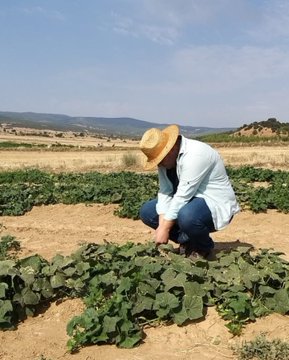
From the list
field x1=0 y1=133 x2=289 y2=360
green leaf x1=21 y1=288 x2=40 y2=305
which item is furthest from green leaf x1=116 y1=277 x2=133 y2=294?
green leaf x1=21 y1=288 x2=40 y2=305

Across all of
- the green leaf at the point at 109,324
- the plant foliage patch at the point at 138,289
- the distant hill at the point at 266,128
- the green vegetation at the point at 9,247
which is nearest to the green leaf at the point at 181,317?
the plant foliage patch at the point at 138,289

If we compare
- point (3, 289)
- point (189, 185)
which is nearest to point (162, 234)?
point (189, 185)

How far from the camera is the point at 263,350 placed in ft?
10.5

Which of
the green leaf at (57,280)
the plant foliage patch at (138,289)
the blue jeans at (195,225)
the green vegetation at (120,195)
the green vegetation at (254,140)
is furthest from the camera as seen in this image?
the green vegetation at (254,140)

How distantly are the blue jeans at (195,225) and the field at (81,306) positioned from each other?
993mm

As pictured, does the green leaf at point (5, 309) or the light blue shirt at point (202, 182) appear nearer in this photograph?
the green leaf at point (5, 309)

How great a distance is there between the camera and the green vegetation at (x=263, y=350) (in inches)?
124

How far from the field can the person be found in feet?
3.45

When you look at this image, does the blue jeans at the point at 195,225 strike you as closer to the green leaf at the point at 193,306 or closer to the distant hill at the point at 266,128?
the green leaf at the point at 193,306

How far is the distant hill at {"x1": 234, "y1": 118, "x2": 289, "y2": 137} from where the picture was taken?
159 feet

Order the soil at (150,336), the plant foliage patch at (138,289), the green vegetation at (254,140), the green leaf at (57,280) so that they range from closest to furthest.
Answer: the soil at (150,336)
the plant foliage patch at (138,289)
the green leaf at (57,280)
the green vegetation at (254,140)

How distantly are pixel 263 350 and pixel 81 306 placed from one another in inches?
63.1

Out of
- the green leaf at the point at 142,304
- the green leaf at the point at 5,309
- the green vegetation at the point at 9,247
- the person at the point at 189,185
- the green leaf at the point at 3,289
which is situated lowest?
the green vegetation at the point at 9,247

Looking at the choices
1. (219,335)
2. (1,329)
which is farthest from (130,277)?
(1,329)
